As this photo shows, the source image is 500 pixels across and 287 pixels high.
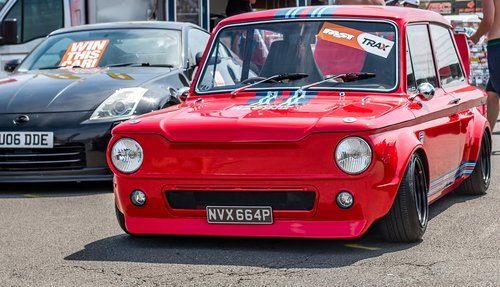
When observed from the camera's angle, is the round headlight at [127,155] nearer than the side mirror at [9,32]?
Yes

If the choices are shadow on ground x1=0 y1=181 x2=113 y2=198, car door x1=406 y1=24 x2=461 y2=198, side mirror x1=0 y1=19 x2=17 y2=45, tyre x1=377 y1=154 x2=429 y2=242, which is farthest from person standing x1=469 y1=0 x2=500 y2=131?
tyre x1=377 y1=154 x2=429 y2=242

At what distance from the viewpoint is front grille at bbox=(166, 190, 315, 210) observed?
5793mm

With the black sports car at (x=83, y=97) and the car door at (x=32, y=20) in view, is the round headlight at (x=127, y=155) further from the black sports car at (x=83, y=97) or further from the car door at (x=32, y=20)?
the car door at (x=32, y=20)

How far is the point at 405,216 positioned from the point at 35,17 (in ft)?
28.9

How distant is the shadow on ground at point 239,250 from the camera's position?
18.6ft

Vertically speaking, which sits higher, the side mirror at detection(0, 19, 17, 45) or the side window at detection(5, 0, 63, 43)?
the side mirror at detection(0, 19, 17, 45)

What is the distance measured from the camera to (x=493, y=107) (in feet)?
35.9

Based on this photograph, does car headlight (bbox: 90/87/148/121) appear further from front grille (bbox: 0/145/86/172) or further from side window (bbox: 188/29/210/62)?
side window (bbox: 188/29/210/62)

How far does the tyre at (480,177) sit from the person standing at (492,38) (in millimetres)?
2463

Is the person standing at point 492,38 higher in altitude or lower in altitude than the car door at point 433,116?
lower

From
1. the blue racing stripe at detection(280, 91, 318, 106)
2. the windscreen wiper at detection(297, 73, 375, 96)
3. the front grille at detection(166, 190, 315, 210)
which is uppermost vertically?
the windscreen wiper at detection(297, 73, 375, 96)

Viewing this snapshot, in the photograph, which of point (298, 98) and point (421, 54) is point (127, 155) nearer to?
point (298, 98)

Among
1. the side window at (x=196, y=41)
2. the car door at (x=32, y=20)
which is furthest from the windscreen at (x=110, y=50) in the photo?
the car door at (x=32, y=20)

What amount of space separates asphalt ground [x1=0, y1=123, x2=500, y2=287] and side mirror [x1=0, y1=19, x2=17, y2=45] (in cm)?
493
